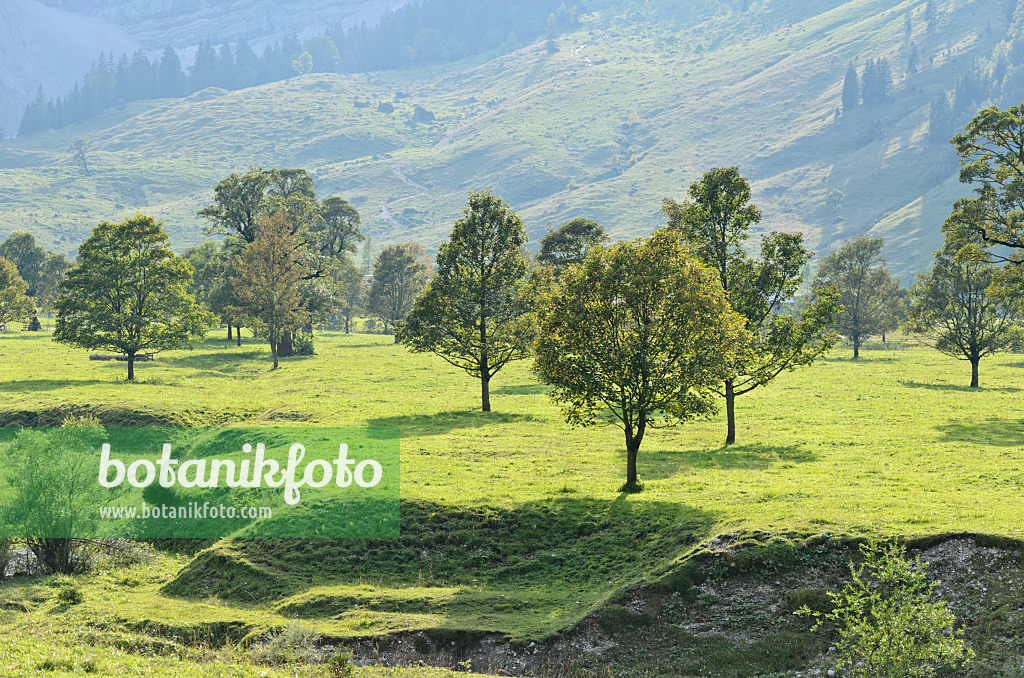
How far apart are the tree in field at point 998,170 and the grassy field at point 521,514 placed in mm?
12345

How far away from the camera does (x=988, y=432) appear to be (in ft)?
134

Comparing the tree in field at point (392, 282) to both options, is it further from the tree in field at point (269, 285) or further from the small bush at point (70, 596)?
the small bush at point (70, 596)

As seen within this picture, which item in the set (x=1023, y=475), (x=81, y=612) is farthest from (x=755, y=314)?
(x=81, y=612)

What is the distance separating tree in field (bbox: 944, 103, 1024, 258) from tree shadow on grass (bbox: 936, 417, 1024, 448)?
36.8 feet

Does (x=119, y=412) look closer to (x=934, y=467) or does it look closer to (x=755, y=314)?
(x=755, y=314)

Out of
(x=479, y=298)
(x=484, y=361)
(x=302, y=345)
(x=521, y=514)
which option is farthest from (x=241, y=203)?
(x=521, y=514)

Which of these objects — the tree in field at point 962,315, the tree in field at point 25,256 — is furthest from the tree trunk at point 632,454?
the tree in field at point 25,256

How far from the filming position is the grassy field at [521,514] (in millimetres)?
21422

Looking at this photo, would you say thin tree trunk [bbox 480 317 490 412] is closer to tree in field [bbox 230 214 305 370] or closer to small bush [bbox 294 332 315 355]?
tree in field [bbox 230 214 305 370]

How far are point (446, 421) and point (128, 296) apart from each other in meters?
34.4

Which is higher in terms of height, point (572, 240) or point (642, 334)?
point (572, 240)

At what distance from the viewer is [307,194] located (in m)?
101

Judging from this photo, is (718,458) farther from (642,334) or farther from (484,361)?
(484,361)

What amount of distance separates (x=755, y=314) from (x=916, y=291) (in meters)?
39.2
